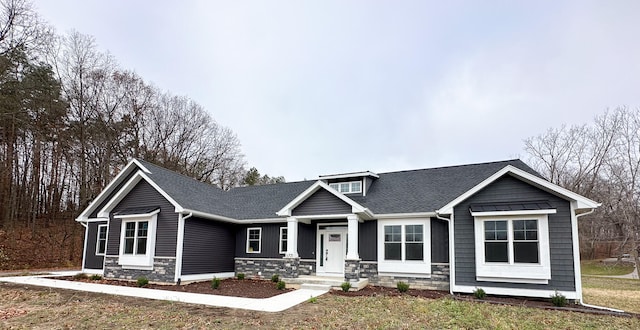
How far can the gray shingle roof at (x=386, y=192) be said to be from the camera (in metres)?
14.5

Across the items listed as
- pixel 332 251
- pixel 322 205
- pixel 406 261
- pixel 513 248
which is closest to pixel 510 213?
pixel 513 248

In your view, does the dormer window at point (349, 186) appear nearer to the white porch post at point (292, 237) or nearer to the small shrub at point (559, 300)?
the white porch post at point (292, 237)

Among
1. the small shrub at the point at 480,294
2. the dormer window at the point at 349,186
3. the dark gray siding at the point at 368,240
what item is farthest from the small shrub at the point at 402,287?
the dormer window at the point at 349,186

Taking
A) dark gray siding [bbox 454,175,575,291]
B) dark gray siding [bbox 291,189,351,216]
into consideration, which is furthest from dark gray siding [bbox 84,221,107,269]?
dark gray siding [bbox 454,175,575,291]

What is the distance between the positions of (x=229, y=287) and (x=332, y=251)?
171 inches

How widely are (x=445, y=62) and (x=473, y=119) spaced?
5362mm

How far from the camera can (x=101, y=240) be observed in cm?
1767

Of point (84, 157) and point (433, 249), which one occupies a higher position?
point (84, 157)

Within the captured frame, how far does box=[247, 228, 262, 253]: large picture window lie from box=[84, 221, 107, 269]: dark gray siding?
22.4 feet

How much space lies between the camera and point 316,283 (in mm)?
13719

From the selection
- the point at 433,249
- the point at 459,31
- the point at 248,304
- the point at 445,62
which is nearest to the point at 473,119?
the point at 445,62

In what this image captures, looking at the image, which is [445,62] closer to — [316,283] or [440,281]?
[440,281]

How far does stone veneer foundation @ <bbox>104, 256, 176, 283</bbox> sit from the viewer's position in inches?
553

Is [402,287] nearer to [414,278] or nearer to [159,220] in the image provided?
[414,278]
